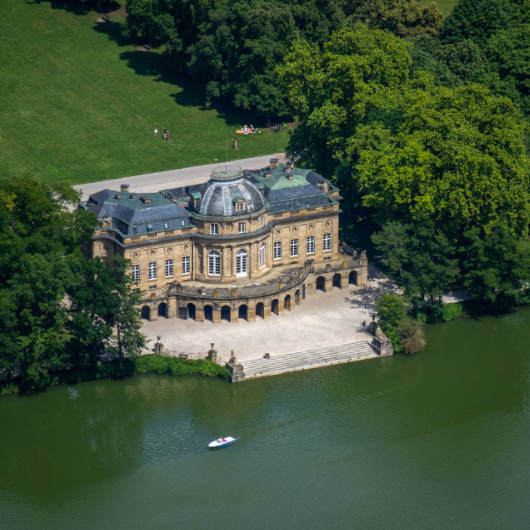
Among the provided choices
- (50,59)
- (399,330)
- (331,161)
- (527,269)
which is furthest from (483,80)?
(50,59)

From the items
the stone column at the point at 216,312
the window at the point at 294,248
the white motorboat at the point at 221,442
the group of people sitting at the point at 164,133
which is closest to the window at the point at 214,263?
the stone column at the point at 216,312

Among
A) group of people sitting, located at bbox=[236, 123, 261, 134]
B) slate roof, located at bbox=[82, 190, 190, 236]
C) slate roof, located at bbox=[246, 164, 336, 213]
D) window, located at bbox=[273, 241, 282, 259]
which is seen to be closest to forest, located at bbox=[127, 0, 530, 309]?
group of people sitting, located at bbox=[236, 123, 261, 134]

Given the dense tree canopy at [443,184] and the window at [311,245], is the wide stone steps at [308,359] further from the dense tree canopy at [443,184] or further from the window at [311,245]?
the window at [311,245]

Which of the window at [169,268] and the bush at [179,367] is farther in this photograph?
the window at [169,268]

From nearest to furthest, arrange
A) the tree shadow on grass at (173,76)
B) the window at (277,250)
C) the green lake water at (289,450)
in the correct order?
the green lake water at (289,450), the window at (277,250), the tree shadow on grass at (173,76)

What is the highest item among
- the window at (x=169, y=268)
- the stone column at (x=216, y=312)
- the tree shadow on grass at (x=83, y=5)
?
the tree shadow on grass at (x=83, y=5)

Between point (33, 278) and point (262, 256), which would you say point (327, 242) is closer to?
point (262, 256)

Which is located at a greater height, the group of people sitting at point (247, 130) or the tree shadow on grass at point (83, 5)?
the tree shadow on grass at point (83, 5)

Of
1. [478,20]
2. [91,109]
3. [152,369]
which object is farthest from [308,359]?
[478,20]
